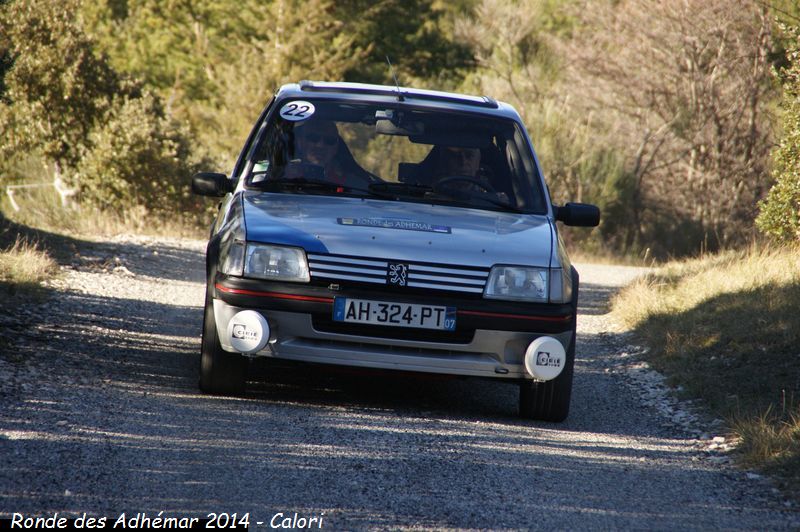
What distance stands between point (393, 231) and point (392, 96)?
1.55 meters

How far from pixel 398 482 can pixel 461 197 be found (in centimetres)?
246

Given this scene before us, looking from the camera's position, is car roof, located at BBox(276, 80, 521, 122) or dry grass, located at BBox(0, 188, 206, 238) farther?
dry grass, located at BBox(0, 188, 206, 238)

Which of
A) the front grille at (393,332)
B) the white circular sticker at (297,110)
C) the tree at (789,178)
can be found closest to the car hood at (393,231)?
the front grille at (393,332)

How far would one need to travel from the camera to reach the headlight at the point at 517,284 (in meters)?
5.95

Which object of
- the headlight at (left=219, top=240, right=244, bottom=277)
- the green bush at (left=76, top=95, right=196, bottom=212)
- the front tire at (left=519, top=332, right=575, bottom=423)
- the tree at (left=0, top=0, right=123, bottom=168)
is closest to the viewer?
the headlight at (left=219, top=240, right=244, bottom=277)

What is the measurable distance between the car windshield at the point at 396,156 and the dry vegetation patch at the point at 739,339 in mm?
1784

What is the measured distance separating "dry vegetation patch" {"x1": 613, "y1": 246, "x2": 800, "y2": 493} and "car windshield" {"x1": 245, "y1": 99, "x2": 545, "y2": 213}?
5.85 ft

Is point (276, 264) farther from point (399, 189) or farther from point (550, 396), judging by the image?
point (550, 396)

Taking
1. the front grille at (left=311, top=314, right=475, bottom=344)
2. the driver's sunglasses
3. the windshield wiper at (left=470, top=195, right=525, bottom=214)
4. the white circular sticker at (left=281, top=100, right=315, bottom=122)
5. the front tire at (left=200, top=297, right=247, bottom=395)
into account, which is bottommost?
the front tire at (left=200, top=297, right=247, bottom=395)

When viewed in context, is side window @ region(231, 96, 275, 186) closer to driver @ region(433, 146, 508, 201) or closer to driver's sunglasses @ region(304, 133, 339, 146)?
driver's sunglasses @ region(304, 133, 339, 146)

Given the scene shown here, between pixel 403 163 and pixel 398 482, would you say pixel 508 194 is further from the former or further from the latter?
pixel 398 482

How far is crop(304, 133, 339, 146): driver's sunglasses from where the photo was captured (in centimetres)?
702

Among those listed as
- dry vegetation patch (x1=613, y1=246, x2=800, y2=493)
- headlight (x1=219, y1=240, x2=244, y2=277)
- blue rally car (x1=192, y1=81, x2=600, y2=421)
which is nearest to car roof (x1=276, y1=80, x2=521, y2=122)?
blue rally car (x1=192, y1=81, x2=600, y2=421)

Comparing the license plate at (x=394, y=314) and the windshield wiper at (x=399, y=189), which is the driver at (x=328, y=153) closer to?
the windshield wiper at (x=399, y=189)
